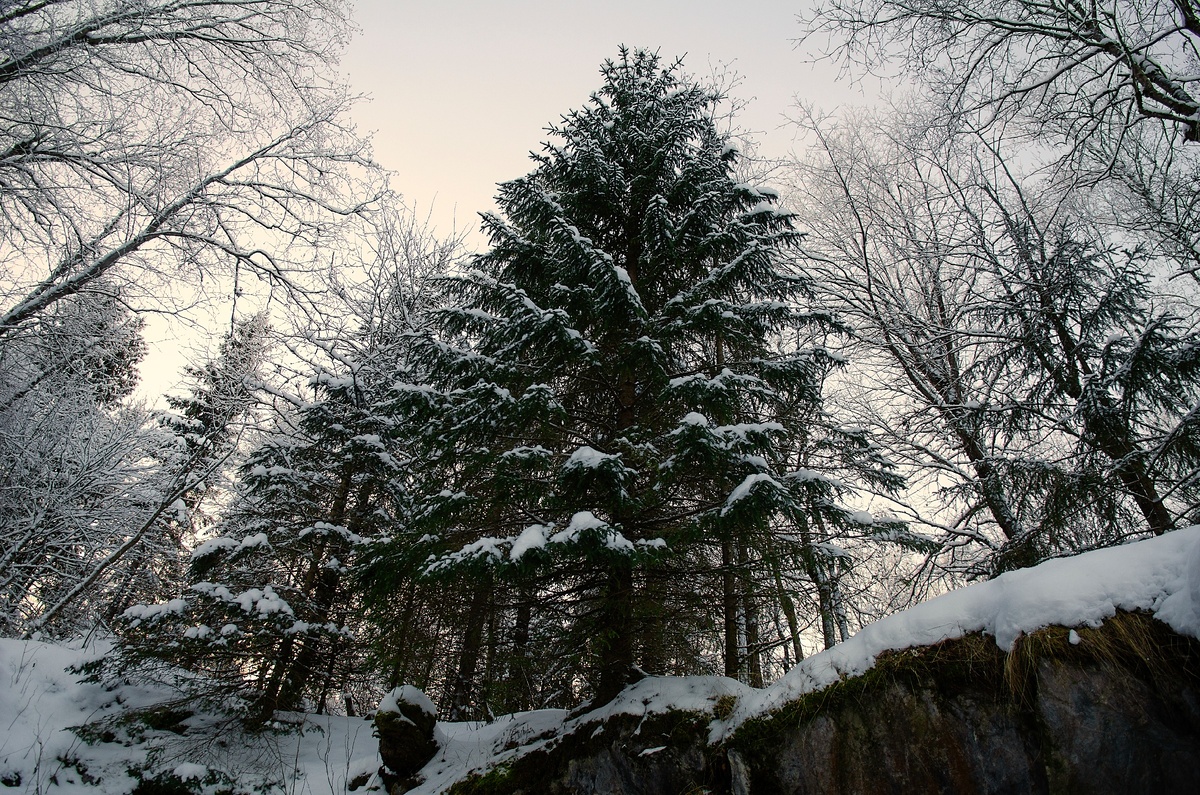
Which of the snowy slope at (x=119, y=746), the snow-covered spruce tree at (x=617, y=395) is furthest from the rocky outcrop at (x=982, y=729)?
the snowy slope at (x=119, y=746)

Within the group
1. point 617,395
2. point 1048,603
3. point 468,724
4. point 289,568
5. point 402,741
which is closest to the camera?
point 1048,603

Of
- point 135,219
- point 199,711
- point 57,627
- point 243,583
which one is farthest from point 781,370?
point 57,627

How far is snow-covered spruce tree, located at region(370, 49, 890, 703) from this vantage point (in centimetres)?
476

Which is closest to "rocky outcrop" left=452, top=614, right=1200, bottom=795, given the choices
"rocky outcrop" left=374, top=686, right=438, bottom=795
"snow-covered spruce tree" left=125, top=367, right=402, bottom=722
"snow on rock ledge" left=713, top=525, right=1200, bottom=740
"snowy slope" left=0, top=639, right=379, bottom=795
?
"snow on rock ledge" left=713, top=525, right=1200, bottom=740

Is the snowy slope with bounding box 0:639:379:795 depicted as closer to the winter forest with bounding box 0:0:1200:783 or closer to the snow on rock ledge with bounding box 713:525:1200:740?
the winter forest with bounding box 0:0:1200:783

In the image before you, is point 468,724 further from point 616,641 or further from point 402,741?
point 616,641

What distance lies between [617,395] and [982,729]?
4.68 m

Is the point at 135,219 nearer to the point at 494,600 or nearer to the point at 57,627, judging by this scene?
the point at 494,600

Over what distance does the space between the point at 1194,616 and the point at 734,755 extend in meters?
2.88

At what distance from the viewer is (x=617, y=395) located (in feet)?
22.1

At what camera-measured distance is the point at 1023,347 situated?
5.99 metres

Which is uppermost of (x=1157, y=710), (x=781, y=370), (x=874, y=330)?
(x=874, y=330)

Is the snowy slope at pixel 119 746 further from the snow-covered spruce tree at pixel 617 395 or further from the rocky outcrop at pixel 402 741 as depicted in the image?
the snow-covered spruce tree at pixel 617 395

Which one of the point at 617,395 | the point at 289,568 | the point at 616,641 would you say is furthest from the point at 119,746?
the point at 617,395
